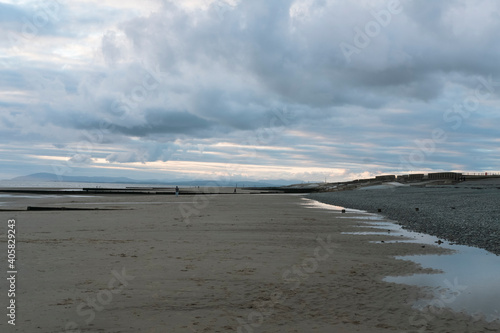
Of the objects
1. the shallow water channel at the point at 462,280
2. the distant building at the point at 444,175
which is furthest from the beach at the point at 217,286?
the distant building at the point at 444,175

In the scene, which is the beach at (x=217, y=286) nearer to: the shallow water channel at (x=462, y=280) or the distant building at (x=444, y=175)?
the shallow water channel at (x=462, y=280)

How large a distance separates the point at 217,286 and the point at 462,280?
290 inches

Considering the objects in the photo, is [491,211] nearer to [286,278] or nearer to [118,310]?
[286,278]

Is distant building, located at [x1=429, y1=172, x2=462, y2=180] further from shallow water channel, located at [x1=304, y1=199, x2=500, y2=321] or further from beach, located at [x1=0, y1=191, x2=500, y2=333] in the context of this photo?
beach, located at [x1=0, y1=191, x2=500, y2=333]

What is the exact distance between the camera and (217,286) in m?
11.2

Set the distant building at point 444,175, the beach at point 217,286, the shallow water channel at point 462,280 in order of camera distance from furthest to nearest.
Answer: the distant building at point 444,175, the shallow water channel at point 462,280, the beach at point 217,286

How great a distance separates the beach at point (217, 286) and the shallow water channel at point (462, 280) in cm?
52

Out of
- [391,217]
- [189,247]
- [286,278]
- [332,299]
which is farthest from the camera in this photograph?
[391,217]

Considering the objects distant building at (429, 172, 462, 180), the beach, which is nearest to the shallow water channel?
the beach

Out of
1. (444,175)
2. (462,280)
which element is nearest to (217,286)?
(462,280)

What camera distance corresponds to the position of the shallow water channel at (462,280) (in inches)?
388

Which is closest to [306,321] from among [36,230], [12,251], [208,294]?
[208,294]

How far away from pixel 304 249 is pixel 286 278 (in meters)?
5.40

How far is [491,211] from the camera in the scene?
28969mm
